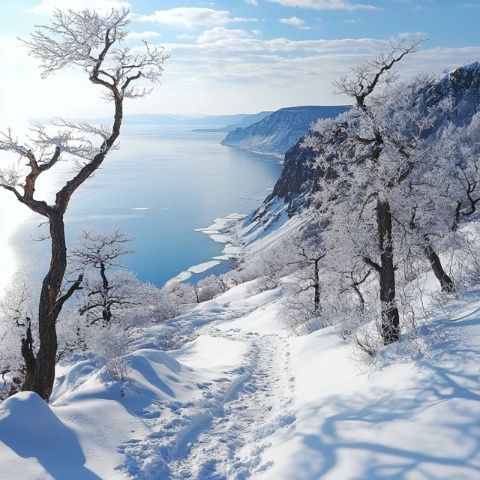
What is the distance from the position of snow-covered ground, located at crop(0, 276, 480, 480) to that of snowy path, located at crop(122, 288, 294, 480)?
0.02 meters

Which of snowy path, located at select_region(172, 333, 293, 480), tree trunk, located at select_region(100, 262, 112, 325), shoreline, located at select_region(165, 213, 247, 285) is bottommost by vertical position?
shoreline, located at select_region(165, 213, 247, 285)

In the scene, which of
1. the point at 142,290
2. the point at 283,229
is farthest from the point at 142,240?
the point at 142,290

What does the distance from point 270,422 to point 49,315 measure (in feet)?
16.2

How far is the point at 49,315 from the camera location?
30.0 ft

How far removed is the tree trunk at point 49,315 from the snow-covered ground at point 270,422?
44.9 inches

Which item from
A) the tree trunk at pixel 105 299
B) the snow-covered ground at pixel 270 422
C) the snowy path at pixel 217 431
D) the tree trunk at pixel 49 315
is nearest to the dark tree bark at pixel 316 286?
the tree trunk at pixel 105 299

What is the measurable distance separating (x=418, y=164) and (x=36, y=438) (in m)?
9.72

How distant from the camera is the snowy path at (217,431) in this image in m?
6.28

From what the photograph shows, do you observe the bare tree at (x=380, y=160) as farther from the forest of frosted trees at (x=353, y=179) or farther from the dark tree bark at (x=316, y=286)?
the dark tree bark at (x=316, y=286)

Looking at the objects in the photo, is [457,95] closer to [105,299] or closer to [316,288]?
[316,288]

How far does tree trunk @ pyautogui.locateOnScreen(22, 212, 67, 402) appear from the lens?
29.7 ft

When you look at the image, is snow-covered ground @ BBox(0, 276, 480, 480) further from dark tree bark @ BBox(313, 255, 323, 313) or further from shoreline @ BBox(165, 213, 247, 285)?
shoreline @ BBox(165, 213, 247, 285)

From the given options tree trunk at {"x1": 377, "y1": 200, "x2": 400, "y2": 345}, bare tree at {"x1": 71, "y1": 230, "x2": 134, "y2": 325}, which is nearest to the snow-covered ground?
tree trunk at {"x1": 377, "y1": 200, "x2": 400, "y2": 345}

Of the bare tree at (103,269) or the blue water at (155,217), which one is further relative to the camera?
the blue water at (155,217)
